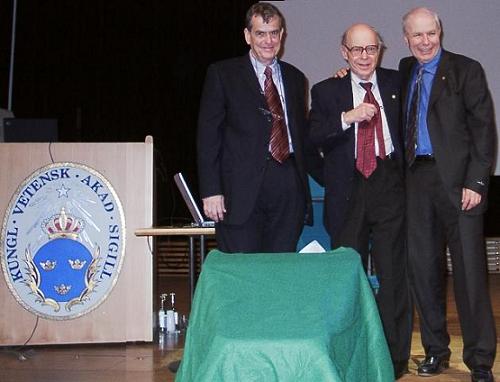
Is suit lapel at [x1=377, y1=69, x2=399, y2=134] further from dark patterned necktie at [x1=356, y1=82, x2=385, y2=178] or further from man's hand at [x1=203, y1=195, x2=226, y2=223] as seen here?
man's hand at [x1=203, y1=195, x2=226, y2=223]

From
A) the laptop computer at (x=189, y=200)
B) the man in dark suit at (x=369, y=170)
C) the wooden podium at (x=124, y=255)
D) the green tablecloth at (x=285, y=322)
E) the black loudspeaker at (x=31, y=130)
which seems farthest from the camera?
the black loudspeaker at (x=31, y=130)

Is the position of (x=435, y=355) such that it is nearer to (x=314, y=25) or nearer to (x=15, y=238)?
(x=15, y=238)

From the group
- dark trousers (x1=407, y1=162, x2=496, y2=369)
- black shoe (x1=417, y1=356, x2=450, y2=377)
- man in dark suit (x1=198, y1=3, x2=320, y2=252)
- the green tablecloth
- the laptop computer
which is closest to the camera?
the green tablecloth

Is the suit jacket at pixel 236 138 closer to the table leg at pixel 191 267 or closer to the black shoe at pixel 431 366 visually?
the black shoe at pixel 431 366

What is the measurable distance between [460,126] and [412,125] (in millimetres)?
190

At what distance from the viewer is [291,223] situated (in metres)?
2.96

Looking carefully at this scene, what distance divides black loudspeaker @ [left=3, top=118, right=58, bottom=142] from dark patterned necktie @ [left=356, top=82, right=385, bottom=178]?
85.4 inches

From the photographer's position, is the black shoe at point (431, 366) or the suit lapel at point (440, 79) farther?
the black shoe at point (431, 366)

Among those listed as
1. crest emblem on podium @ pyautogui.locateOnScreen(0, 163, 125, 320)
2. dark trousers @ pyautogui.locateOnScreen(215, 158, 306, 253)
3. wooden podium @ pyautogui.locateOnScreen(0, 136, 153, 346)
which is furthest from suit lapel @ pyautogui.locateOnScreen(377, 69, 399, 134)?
crest emblem on podium @ pyautogui.locateOnScreen(0, 163, 125, 320)

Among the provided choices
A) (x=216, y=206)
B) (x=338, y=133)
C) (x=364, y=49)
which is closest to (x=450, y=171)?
(x=338, y=133)

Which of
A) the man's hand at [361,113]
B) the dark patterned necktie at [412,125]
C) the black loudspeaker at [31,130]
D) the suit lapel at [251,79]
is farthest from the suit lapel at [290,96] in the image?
the black loudspeaker at [31,130]

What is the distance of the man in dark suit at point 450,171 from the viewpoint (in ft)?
10.1

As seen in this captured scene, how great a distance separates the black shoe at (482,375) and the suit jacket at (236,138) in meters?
0.94

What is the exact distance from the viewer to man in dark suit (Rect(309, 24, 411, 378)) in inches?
120
